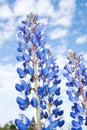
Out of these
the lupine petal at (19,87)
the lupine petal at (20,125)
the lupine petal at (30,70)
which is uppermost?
the lupine petal at (30,70)

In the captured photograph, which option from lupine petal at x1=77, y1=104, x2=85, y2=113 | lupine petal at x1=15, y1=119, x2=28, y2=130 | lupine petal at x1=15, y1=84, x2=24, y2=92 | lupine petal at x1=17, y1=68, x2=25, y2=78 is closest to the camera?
lupine petal at x1=15, y1=119, x2=28, y2=130

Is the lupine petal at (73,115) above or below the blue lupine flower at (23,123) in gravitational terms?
above

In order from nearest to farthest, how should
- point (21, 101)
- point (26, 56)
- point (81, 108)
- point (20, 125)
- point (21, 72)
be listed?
point (20, 125)
point (21, 101)
point (21, 72)
point (26, 56)
point (81, 108)

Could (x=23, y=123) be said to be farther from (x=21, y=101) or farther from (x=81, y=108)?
(x=81, y=108)

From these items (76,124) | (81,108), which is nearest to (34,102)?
(76,124)

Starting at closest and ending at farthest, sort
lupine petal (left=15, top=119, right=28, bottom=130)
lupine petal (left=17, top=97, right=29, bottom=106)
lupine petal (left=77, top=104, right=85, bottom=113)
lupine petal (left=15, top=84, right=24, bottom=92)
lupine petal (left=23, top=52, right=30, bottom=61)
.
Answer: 1. lupine petal (left=15, top=119, right=28, bottom=130)
2. lupine petal (left=17, top=97, right=29, bottom=106)
3. lupine petal (left=15, top=84, right=24, bottom=92)
4. lupine petal (left=23, top=52, right=30, bottom=61)
5. lupine petal (left=77, top=104, right=85, bottom=113)

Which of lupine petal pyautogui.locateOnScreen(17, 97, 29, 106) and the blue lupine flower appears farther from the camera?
lupine petal pyautogui.locateOnScreen(17, 97, 29, 106)

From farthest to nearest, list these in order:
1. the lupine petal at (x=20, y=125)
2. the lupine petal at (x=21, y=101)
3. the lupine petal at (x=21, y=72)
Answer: the lupine petal at (x=21, y=72)
the lupine petal at (x=21, y=101)
the lupine petal at (x=20, y=125)

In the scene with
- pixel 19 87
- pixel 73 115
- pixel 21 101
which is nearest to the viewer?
pixel 21 101

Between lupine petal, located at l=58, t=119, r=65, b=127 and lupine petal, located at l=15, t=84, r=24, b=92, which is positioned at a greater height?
lupine petal, located at l=15, t=84, r=24, b=92

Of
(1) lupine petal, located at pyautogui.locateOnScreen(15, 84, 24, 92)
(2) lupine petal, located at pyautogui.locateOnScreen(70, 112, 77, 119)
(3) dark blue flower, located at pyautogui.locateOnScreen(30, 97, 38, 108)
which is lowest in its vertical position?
(3) dark blue flower, located at pyautogui.locateOnScreen(30, 97, 38, 108)

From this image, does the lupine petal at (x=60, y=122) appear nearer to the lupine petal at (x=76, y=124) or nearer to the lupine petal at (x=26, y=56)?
the lupine petal at (x=76, y=124)

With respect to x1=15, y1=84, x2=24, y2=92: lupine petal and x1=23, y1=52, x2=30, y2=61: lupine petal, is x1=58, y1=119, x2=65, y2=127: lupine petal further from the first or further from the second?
x1=23, y1=52, x2=30, y2=61: lupine petal
